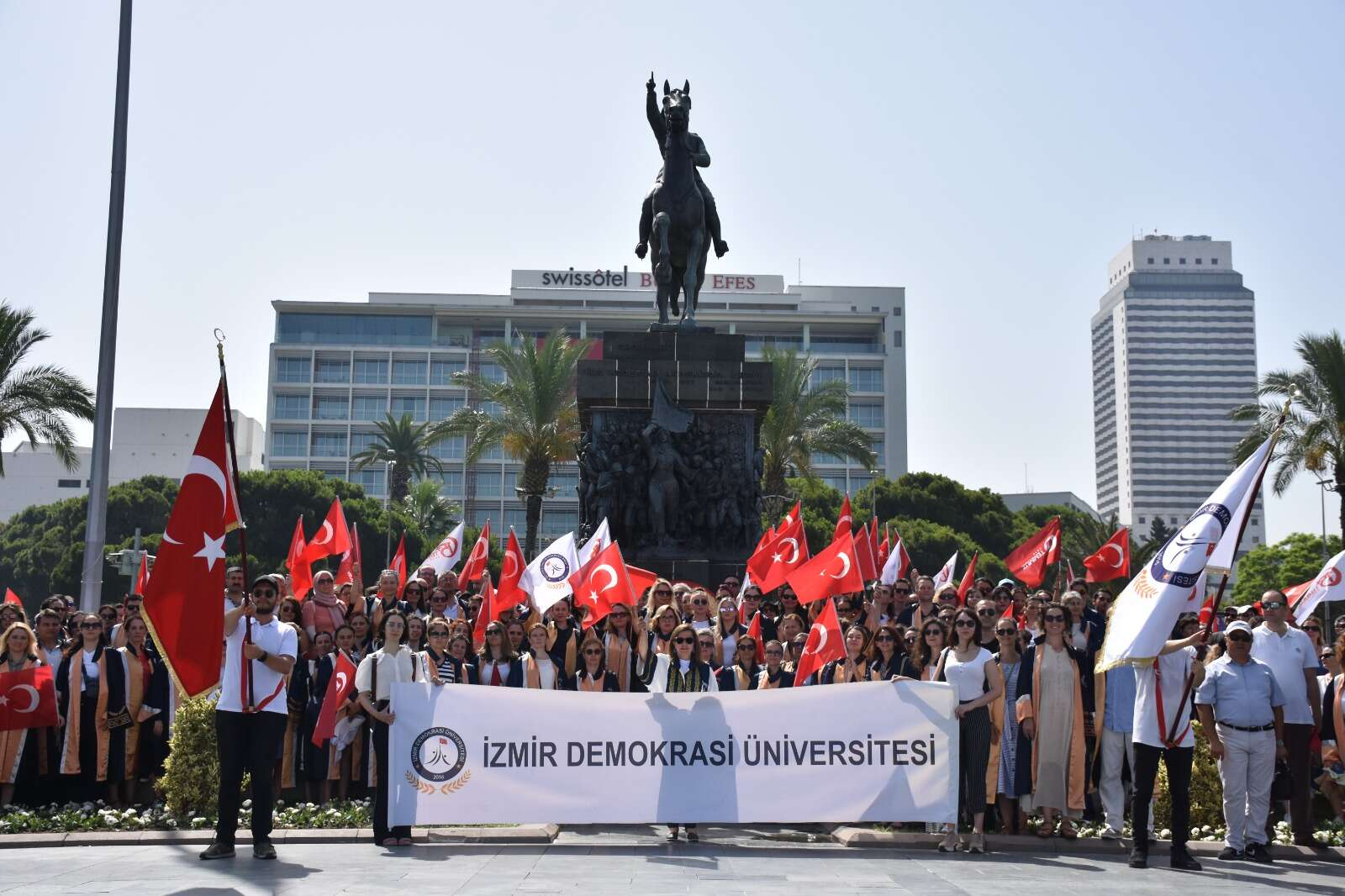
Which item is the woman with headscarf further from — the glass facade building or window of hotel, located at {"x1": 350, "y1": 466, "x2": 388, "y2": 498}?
window of hotel, located at {"x1": 350, "y1": 466, "x2": 388, "y2": 498}

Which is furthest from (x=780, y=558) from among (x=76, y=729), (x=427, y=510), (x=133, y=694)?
(x=427, y=510)

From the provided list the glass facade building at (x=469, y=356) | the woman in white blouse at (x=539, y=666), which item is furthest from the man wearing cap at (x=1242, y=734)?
the glass facade building at (x=469, y=356)

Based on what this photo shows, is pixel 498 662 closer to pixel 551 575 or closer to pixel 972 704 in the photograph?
pixel 551 575

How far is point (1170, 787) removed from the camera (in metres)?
9.55

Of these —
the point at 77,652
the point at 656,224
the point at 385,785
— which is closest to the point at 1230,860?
the point at 385,785

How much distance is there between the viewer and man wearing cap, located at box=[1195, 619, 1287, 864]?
9.63m

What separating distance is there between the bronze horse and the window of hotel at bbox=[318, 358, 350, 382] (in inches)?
3398

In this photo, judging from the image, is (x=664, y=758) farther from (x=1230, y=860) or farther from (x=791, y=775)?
(x=1230, y=860)

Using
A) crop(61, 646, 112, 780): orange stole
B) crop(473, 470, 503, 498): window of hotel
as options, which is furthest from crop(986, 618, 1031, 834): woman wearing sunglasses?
crop(473, 470, 503, 498): window of hotel

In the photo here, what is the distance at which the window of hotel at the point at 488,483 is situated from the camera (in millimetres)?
100250

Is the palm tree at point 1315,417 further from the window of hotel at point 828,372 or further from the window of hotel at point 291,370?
the window of hotel at point 291,370

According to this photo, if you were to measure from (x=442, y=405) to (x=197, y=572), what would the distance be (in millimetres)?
96403

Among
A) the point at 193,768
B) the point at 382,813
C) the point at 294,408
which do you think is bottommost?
the point at 382,813

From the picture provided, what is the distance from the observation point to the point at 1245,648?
9.79 metres
